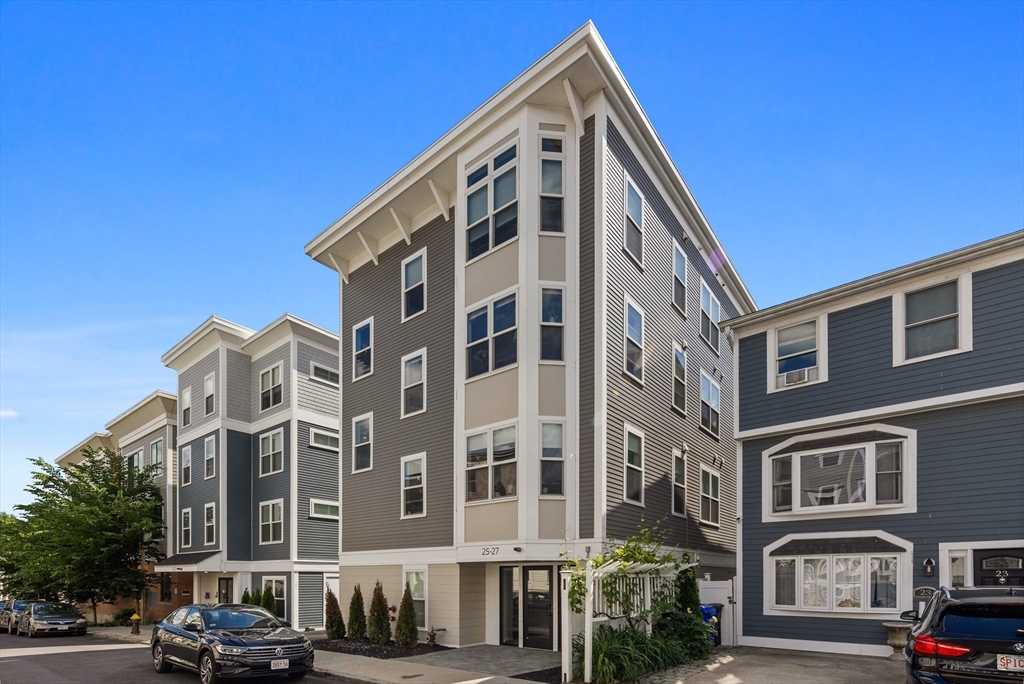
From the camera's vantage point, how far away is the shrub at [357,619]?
21047 millimetres

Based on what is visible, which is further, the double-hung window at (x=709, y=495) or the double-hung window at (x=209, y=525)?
the double-hung window at (x=209, y=525)

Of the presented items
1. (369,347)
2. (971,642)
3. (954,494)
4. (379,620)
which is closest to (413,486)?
(379,620)

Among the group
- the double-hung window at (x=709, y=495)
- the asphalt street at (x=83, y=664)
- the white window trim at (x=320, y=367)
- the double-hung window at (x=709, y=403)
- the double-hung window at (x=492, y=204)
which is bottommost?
the asphalt street at (x=83, y=664)

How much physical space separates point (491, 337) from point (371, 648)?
8.20 m

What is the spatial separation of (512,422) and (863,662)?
8254mm

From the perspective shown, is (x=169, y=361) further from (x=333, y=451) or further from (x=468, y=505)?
(x=468, y=505)

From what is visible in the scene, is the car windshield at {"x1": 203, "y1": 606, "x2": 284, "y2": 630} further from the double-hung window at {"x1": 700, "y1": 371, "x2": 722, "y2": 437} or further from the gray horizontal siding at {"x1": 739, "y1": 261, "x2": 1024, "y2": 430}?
the double-hung window at {"x1": 700, "y1": 371, "x2": 722, "y2": 437}

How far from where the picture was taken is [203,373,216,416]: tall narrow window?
32.1 meters

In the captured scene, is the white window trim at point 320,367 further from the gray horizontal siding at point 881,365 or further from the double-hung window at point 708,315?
the gray horizontal siding at point 881,365

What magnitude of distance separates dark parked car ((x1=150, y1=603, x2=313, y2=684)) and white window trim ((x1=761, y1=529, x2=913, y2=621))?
9826 millimetres

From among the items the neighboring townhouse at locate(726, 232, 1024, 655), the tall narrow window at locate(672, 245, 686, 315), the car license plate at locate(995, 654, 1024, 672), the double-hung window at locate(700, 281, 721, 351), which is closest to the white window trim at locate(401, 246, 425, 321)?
the tall narrow window at locate(672, 245, 686, 315)

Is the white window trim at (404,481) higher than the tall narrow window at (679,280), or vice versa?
the tall narrow window at (679,280)

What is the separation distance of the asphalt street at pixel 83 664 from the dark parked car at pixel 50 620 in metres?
1.90

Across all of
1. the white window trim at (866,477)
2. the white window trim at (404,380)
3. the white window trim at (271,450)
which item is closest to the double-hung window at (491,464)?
the white window trim at (404,380)
